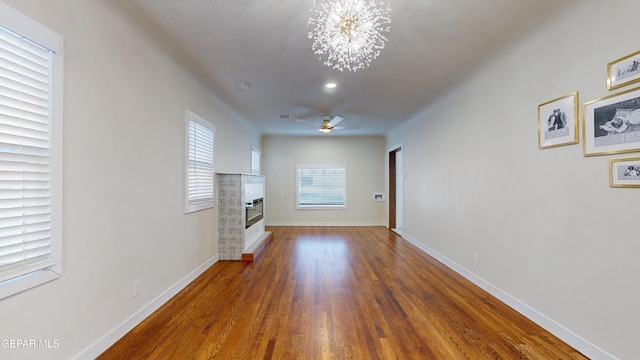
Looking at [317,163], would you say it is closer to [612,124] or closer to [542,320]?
[542,320]

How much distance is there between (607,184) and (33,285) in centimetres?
364

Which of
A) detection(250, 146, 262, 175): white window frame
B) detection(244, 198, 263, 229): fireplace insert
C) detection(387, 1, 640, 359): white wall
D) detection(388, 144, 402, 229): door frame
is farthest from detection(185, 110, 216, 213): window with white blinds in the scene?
detection(388, 144, 402, 229): door frame

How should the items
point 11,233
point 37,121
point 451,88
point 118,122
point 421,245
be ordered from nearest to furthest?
point 11,233 → point 37,121 → point 118,122 → point 451,88 → point 421,245

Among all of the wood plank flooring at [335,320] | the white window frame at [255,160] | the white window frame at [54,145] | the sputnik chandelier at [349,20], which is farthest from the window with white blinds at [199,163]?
the white window frame at [255,160]

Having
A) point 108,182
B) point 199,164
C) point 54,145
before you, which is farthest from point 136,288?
point 199,164

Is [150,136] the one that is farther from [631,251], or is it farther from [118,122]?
[631,251]

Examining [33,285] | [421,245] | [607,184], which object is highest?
[607,184]

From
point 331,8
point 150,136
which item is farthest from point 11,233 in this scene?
point 331,8

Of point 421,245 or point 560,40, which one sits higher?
point 560,40

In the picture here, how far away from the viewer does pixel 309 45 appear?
2602 mm

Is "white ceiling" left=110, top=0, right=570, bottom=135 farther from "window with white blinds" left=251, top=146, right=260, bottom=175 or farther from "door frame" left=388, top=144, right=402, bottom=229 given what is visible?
"door frame" left=388, top=144, right=402, bottom=229

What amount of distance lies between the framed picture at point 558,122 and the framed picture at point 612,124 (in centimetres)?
9

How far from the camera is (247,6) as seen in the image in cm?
204

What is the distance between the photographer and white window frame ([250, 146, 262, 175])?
6.63 metres
